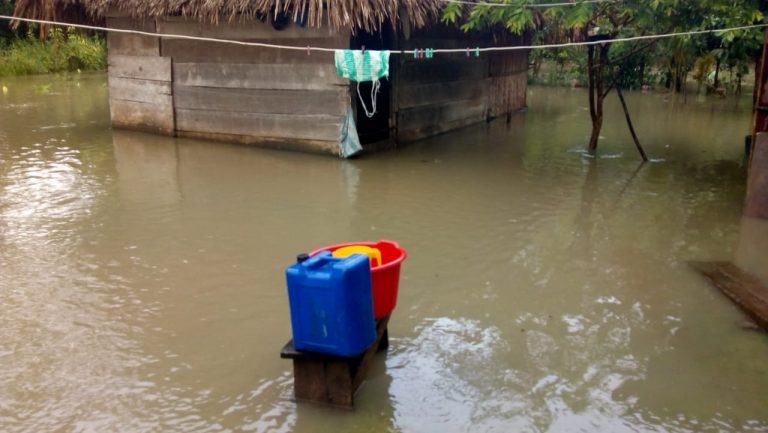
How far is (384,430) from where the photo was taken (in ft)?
10.6

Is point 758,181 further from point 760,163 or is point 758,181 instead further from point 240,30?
point 240,30

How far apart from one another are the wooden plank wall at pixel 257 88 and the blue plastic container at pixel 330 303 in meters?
6.31

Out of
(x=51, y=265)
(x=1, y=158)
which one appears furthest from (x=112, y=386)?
(x=1, y=158)

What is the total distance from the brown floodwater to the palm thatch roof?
1.96 metres

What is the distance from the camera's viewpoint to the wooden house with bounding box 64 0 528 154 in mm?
9094

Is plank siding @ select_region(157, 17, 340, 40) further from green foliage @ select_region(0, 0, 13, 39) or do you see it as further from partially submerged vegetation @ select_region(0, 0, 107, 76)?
green foliage @ select_region(0, 0, 13, 39)

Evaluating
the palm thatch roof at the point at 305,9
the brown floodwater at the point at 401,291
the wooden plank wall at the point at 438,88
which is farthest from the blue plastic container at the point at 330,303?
the wooden plank wall at the point at 438,88

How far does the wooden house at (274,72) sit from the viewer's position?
358 inches

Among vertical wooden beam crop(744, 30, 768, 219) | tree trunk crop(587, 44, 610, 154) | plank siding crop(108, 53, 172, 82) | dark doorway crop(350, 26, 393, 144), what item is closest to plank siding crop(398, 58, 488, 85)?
dark doorway crop(350, 26, 393, 144)

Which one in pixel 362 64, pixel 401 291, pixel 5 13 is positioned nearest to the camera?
pixel 401 291

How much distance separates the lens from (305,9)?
8797 millimetres

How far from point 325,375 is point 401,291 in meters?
1.63

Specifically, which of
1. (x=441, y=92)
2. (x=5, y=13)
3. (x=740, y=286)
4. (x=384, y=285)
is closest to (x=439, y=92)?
(x=441, y=92)

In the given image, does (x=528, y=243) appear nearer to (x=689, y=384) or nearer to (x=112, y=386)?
(x=689, y=384)
